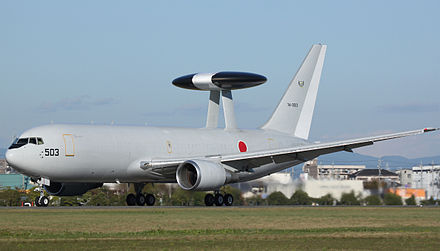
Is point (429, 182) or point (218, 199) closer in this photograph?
point (218, 199)

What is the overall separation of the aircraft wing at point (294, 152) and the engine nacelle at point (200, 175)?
3.88ft

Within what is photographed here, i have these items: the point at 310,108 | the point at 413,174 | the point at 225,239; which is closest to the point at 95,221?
the point at 225,239

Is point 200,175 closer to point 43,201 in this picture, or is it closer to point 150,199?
point 150,199

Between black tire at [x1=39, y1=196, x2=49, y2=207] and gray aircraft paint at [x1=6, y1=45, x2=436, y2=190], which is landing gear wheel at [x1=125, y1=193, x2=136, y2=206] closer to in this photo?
gray aircraft paint at [x1=6, y1=45, x2=436, y2=190]

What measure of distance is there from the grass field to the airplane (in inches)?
316

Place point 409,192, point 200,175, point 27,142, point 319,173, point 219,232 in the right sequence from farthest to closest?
point 319,173
point 409,192
point 200,175
point 27,142
point 219,232

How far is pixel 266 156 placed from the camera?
35.8 meters

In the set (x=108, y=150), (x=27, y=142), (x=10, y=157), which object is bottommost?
(x=10, y=157)

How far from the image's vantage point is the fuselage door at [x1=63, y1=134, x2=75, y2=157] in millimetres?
32938

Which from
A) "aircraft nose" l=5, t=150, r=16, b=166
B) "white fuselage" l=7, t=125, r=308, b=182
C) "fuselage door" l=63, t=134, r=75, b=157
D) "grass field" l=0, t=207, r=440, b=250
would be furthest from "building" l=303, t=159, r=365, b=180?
"aircraft nose" l=5, t=150, r=16, b=166

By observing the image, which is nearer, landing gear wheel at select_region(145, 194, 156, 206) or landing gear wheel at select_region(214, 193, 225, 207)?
landing gear wheel at select_region(214, 193, 225, 207)

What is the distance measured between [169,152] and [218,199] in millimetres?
3293

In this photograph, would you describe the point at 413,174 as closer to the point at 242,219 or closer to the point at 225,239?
the point at 242,219

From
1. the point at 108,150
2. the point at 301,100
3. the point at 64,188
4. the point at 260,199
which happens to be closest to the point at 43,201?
the point at 64,188
